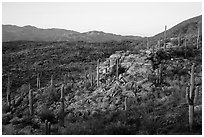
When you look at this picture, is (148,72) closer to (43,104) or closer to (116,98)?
(116,98)

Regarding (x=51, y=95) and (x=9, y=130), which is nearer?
(x=9, y=130)

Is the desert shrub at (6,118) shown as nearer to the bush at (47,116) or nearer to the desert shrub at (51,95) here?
the bush at (47,116)

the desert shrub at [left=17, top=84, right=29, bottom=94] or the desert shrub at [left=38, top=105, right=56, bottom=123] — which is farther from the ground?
the desert shrub at [left=17, top=84, right=29, bottom=94]

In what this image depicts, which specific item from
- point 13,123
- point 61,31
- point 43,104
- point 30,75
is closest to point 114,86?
point 43,104

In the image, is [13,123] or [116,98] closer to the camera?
[13,123]

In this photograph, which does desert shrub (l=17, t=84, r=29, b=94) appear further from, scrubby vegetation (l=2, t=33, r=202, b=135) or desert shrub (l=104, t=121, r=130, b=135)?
desert shrub (l=104, t=121, r=130, b=135)

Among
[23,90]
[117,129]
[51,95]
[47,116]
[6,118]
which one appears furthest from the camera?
[23,90]

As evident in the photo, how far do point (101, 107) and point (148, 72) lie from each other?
482 cm

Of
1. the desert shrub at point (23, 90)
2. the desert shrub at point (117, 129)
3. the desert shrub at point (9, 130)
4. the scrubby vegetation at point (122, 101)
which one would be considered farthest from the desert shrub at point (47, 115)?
the desert shrub at point (23, 90)

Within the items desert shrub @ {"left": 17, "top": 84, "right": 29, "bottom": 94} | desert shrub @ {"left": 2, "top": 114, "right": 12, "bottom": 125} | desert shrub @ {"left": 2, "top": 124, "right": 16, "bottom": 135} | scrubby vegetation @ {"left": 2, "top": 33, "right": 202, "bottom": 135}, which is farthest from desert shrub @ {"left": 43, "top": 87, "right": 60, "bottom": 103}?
desert shrub @ {"left": 2, "top": 124, "right": 16, "bottom": 135}

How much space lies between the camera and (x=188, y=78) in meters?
16.5

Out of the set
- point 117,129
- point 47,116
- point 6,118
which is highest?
point 117,129

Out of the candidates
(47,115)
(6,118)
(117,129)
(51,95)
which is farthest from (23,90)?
(117,129)

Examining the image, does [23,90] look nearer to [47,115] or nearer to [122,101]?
[47,115]
